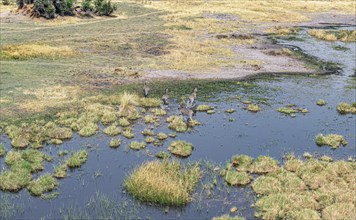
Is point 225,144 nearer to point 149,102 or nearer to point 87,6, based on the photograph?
point 149,102

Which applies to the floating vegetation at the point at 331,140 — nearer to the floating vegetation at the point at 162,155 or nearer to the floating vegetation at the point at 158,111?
the floating vegetation at the point at 162,155

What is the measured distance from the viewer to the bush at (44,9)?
8294 cm

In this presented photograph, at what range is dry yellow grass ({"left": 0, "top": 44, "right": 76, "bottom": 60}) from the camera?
55.4 metres

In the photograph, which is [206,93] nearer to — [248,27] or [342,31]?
[248,27]

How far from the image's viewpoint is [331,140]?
33.6 m

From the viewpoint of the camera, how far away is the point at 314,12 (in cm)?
11331

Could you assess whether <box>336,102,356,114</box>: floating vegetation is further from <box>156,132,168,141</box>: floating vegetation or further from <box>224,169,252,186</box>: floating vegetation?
<box>156,132,168,141</box>: floating vegetation

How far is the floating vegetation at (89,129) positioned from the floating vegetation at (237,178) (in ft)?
39.8

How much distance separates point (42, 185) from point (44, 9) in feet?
215

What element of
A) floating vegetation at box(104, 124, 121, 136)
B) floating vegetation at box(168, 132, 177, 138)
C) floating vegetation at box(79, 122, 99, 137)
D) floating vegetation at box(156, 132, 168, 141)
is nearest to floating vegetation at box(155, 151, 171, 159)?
floating vegetation at box(156, 132, 168, 141)

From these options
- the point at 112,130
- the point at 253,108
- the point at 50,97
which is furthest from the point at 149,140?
the point at 50,97

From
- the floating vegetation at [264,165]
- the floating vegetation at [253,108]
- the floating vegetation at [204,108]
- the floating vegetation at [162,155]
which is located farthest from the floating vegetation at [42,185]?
the floating vegetation at [253,108]

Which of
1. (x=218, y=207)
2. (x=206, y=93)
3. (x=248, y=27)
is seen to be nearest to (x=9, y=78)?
(x=206, y=93)

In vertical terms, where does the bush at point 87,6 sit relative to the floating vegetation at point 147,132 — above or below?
above
